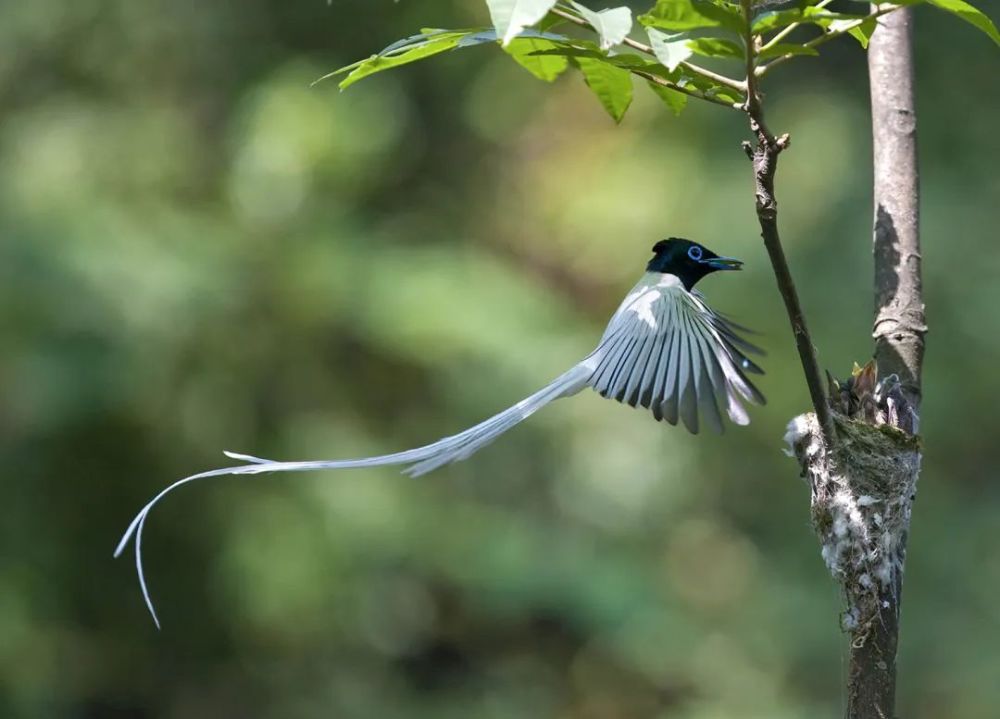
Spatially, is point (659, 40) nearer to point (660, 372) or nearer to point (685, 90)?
point (685, 90)

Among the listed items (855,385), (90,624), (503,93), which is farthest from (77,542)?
(855,385)

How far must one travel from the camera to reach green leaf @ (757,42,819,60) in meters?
1.33

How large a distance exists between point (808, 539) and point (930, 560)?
23.2 inches

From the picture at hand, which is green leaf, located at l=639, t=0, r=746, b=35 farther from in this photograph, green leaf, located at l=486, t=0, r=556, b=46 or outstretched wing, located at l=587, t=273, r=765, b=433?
outstretched wing, located at l=587, t=273, r=765, b=433

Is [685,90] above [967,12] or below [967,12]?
below

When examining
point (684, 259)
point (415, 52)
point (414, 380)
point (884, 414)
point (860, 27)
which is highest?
point (860, 27)

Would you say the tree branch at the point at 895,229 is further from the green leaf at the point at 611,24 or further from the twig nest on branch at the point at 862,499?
the green leaf at the point at 611,24

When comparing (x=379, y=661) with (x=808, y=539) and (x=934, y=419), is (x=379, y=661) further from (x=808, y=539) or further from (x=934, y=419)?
(x=934, y=419)

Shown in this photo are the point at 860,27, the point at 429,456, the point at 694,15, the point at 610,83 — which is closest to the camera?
the point at 694,15

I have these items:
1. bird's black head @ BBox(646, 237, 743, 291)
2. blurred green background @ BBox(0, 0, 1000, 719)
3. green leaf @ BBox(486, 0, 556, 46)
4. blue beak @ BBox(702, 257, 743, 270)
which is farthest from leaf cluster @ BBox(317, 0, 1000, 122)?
Result: blurred green background @ BBox(0, 0, 1000, 719)

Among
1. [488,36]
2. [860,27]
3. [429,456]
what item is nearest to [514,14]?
[488,36]

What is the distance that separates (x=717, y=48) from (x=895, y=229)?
0.68 meters

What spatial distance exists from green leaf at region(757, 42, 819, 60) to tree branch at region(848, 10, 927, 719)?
2.14 feet

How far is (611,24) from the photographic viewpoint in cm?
129
